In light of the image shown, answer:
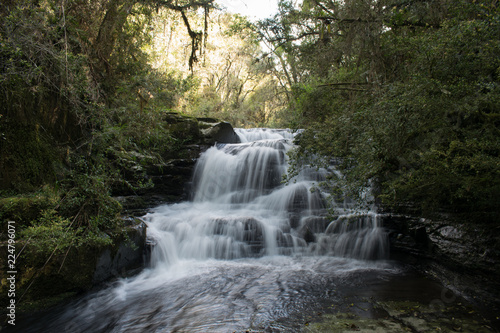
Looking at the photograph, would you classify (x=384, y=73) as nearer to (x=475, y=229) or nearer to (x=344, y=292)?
(x=475, y=229)

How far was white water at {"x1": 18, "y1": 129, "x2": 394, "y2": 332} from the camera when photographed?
164 inches

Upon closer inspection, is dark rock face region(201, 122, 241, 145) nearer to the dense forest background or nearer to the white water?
the white water

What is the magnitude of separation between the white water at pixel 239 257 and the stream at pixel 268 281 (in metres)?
0.02

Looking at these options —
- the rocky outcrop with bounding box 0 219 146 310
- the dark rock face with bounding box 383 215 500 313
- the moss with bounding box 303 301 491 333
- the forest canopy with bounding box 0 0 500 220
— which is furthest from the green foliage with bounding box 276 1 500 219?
the rocky outcrop with bounding box 0 219 146 310

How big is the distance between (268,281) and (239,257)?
169 cm

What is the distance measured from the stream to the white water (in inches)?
1.0

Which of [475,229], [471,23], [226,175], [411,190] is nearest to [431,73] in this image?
[471,23]

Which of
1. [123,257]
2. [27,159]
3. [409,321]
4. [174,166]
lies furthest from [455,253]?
[174,166]

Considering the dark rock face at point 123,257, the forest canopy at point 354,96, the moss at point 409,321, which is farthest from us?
the dark rock face at point 123,257

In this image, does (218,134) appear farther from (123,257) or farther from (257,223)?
(123,257)

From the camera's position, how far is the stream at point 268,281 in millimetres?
3818

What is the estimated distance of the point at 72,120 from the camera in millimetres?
5918

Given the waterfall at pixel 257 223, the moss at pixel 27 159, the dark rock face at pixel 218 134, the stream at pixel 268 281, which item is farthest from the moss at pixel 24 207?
the dark rock face at pixel 218 134

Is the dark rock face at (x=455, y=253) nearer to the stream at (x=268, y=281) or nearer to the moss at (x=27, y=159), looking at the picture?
the stream at (x=268, y=281)
